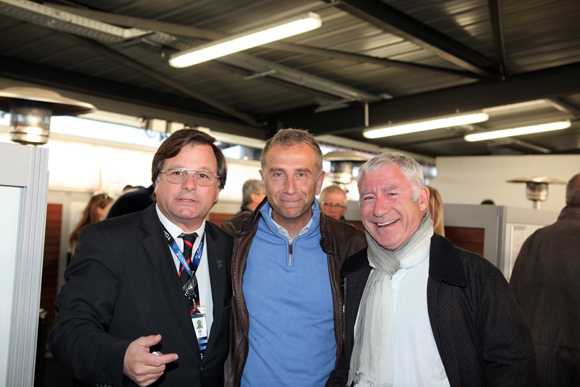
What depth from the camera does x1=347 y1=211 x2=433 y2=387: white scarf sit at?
6.19 ft

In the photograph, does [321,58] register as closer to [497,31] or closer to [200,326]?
[497,31]

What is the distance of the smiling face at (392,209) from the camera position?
1990 mm

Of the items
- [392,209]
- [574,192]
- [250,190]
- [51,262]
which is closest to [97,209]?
[51,262]

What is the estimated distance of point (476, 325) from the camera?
1.80m

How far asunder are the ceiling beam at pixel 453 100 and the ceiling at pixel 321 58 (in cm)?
2

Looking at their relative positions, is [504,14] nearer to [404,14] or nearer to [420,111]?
[404,14]

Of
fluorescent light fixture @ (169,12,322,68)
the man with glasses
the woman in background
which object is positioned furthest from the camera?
the woman in background

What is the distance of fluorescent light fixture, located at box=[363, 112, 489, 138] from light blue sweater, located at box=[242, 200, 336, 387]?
18.5 ft

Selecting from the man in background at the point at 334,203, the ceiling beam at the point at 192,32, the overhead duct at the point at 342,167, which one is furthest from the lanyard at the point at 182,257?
the overhead duct at the point at 342,167

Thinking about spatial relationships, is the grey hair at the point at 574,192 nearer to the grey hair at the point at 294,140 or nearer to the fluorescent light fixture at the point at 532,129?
the grey hair at the point at 294,140

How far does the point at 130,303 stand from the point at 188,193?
1.50ft

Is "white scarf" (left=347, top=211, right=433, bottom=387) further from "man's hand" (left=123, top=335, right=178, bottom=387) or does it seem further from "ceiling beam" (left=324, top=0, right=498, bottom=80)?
"ceiling beam" (left=324, top=0, right=498, bottom=80)

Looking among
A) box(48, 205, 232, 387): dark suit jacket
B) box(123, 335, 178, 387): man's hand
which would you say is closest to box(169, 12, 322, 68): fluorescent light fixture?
box(48, 205, 232, 387): dark suit jacket

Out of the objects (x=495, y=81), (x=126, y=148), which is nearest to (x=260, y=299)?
(x=495, y=81)
